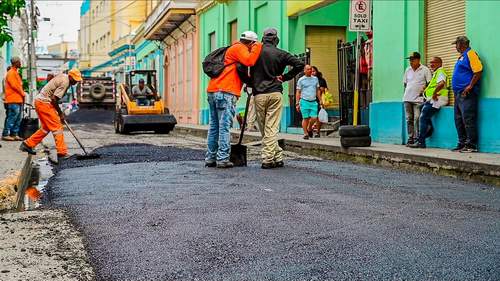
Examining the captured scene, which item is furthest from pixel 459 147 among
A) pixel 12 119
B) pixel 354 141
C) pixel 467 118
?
pixel 12 119

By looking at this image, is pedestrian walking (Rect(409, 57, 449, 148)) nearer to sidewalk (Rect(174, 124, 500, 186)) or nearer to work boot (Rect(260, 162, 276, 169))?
sidewalk (Rect(174, 124, 500, 186))

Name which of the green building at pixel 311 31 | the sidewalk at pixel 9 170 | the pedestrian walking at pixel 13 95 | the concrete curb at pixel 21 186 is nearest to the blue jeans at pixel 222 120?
the concrete curb at pixel 21 186

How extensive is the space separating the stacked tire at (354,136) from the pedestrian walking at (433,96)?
0.90 metres

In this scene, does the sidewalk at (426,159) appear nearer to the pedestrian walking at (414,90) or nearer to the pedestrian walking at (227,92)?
the pedestrian walking at (414,90)

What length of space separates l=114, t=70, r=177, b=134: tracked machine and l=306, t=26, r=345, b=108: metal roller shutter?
587 cm

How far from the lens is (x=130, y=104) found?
2550cm

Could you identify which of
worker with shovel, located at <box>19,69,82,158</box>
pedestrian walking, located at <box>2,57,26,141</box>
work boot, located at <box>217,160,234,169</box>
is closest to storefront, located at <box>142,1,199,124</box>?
pedestrian walking, located at <box>2,57,26,141</box>

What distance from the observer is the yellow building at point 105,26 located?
2395 inches

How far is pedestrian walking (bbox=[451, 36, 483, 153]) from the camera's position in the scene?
11203 millimetres

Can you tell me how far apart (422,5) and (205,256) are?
33.4 feet

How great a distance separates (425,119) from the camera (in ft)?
41.6

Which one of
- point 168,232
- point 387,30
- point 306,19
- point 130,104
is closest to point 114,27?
point 130,104

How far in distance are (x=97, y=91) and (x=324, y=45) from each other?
30.7 meters

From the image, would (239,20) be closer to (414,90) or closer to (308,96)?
(308,96)
